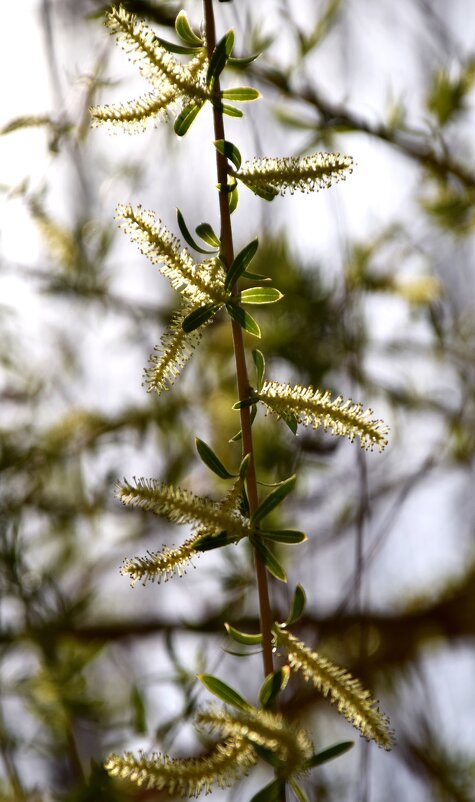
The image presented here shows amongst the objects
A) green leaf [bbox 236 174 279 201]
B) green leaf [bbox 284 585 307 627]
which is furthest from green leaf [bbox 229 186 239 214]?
green leaf [bbox 284 585 307 627]

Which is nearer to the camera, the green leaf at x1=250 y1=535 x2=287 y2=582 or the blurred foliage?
the green leaf at x1=250 y1=535 x2=287 y2=582

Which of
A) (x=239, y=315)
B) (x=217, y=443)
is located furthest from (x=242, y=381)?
(x=217, y=443)

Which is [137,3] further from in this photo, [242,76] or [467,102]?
[467,102]

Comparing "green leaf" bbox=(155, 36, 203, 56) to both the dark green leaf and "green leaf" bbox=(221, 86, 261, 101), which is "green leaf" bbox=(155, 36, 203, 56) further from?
the dark green leaf

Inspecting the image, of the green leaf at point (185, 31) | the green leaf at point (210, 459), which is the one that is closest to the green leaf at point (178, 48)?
the green leaf at point (185, 31)

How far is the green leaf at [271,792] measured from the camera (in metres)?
0.22

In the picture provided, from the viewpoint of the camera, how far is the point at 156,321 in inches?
27.0

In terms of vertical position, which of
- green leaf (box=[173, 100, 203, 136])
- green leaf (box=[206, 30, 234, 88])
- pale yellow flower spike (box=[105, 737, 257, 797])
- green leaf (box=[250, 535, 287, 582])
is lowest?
pale yellow flower spike (box=[105, 737, 257, 797])

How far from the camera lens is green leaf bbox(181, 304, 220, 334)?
0.73 feet

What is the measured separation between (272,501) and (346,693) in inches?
2.1

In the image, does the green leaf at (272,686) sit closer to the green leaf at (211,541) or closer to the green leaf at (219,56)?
the green leaf at (211,541)

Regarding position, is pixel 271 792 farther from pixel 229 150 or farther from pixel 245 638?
pixel 229 150

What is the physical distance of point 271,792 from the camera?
220 millimetres

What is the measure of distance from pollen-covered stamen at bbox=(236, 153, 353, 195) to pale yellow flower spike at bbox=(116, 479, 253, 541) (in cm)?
9
